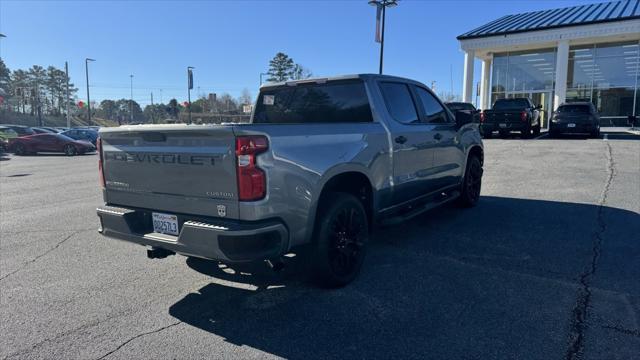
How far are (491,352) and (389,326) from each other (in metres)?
0.73

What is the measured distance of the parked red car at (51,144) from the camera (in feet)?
75.3

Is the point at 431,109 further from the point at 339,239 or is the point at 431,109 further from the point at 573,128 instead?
the point at 573,128

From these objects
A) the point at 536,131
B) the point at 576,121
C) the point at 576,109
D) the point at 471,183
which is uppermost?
the point at 576,109

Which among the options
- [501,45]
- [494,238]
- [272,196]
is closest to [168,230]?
[272,196]

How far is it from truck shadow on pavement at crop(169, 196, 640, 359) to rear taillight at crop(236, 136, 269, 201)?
1050mm

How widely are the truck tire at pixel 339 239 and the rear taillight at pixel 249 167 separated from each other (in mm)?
828

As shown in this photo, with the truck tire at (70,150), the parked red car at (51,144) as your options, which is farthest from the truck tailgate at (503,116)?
the truck tire at (70,150)

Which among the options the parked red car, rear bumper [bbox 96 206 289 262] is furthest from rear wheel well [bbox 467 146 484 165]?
the parked red car

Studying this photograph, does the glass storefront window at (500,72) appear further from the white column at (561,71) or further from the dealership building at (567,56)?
the white column at (561,71)

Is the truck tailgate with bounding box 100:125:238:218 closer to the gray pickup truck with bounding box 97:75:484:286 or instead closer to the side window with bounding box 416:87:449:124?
the gray pickup truck with bounding box 97:75:484:286

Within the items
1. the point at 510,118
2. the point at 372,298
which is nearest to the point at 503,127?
the point at 510,118

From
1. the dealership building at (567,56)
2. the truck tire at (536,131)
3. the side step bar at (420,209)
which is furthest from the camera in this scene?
the dealership building at (567,56)

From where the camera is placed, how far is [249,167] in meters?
3.21

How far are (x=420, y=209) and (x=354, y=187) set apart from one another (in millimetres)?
1249
